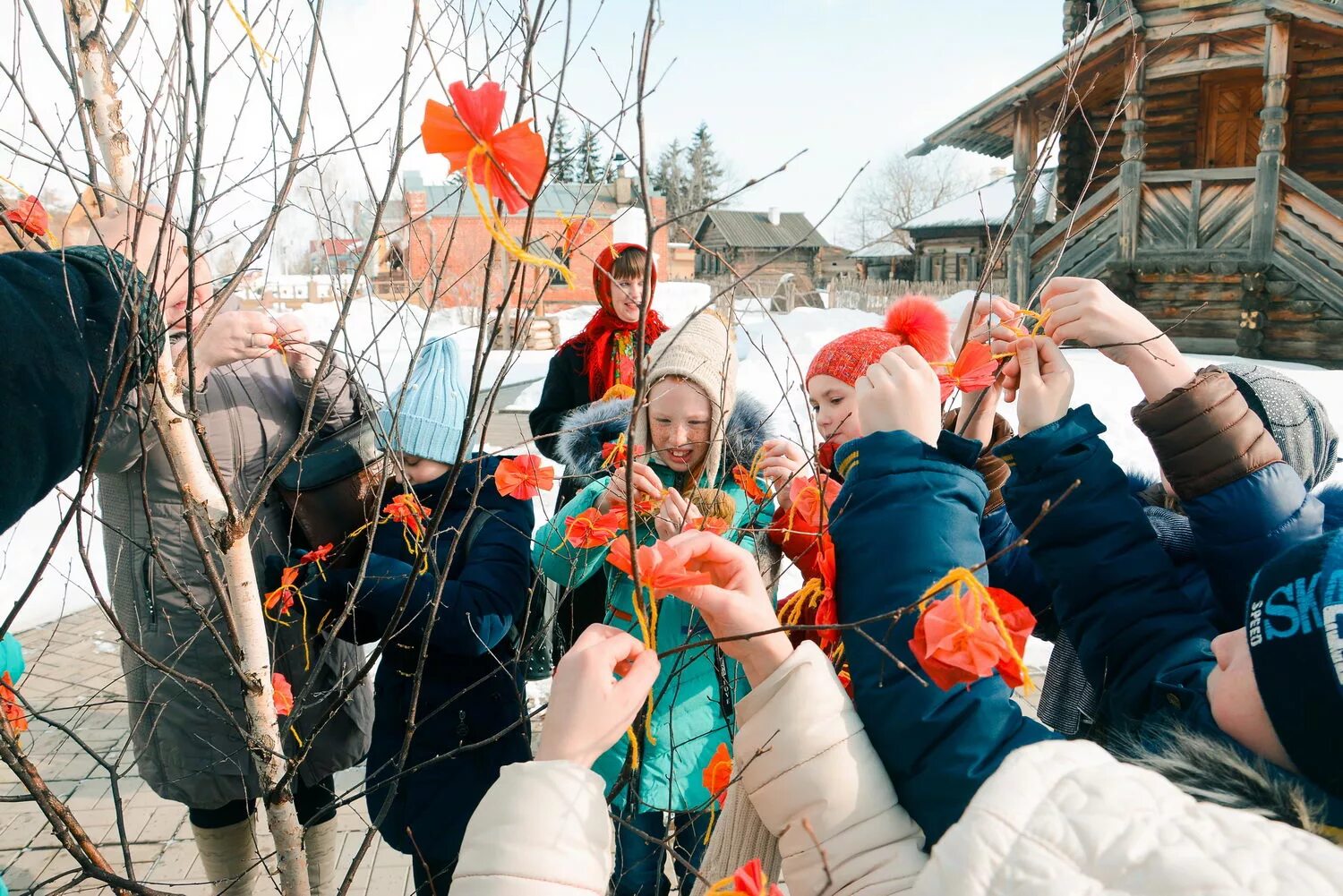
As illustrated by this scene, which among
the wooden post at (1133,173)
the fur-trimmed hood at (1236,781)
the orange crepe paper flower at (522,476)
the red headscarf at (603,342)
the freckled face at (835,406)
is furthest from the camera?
the wooden post at (1133,173)

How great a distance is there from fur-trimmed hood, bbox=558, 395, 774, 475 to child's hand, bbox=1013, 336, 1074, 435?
3.40 ft

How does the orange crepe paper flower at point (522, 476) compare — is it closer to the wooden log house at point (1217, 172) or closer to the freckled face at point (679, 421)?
the freckled face at point (679, 421)

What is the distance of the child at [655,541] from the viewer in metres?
2.04

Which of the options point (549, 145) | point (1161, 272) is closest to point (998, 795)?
point (549, 145)

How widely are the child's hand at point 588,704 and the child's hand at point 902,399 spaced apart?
0.61m

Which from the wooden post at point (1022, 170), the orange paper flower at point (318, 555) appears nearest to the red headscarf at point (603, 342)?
the orange paper flower at point (318, 555)

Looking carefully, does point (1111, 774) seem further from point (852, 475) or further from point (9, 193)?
point (9, 193)

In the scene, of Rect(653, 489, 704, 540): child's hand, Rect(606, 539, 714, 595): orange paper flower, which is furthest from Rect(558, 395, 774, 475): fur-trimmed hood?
Rect(606, 539, 714, 595): orange paper flower

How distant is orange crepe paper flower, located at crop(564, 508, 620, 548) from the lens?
1979mm

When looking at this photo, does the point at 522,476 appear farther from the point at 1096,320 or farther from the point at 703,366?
the point at 1096,320

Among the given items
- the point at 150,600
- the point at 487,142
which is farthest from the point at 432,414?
the point at 487,142

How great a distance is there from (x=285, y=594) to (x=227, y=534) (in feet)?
2.97

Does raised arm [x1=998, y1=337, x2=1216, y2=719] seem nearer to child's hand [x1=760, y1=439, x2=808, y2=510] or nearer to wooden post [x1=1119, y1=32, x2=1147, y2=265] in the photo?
child's hand [x1=760, y1=439, x2=808, y2=510]

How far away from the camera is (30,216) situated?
4.92 ft
